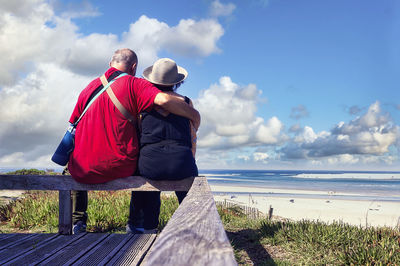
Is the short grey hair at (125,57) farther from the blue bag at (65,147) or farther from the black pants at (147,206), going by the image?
the black pants at (147,206)

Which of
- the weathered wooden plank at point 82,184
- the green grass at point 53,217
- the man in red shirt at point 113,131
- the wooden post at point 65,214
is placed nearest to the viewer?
the man in red shirt at point 113,131

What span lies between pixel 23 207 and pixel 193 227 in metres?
8.73

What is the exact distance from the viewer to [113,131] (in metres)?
3.32

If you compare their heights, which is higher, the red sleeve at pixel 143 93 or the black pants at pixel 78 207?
the red sleeve at pixel 143 93

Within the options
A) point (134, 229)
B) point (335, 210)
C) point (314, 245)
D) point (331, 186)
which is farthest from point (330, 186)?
point (134, 229)

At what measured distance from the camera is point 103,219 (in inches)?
268

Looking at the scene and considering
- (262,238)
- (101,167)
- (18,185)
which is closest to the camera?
(101,167)

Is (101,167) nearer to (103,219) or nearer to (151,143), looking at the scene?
(151,143)

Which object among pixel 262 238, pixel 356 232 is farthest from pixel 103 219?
pixel 356 232

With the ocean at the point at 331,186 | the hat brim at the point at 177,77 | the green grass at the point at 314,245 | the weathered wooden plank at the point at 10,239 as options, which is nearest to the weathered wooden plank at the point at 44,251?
the weathered wooden plank at the point at 10,239

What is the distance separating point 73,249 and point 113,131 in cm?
117

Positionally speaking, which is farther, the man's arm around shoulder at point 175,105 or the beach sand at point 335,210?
the beach sand at point 335,210

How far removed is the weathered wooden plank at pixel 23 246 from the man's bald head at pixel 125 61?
6.55 feet

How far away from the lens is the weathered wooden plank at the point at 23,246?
2807mm
